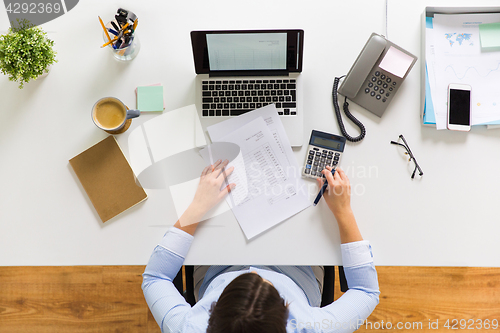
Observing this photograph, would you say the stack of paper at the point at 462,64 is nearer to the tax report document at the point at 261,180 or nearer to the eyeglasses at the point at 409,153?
the eyeglasses at the point at 409,153

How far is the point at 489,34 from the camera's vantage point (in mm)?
938

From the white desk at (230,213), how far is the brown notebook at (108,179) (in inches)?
1.1

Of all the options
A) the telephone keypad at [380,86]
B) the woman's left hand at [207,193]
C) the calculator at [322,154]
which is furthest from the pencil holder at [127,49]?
the telephone keypad at [380,86]

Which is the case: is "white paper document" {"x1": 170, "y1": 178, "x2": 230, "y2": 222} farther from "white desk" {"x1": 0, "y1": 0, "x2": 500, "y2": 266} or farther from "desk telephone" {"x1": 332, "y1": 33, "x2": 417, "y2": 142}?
"desk telephone" {"x1": 332, "y1": 33, "x2": 417, "y2": 142}

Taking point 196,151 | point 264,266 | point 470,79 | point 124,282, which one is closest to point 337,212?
point 264,266

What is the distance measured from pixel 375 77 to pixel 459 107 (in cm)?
25

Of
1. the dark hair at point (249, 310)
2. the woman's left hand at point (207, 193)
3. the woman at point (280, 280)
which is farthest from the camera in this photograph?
the woman's left hand at point (207, 193)

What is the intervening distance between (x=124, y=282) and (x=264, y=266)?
0.83 metres

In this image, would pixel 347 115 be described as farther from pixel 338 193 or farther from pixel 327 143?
pixel 338 193

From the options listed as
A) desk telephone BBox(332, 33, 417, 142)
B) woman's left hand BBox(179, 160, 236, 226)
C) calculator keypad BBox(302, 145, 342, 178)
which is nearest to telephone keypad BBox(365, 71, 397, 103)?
desk telephone BBox(332, 33, 417, 142)

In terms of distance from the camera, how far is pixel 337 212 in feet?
2.93

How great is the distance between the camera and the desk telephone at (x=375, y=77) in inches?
36.1

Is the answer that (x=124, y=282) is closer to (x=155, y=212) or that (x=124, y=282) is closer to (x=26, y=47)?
(x=155, y=212)

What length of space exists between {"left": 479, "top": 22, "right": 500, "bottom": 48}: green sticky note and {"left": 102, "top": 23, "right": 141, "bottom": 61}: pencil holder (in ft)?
3.38
